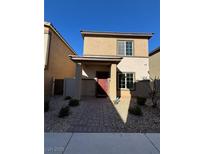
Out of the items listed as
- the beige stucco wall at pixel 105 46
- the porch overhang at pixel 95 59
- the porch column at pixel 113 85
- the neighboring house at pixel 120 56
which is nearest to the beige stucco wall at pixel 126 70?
the neighboring house at pixel 120 56

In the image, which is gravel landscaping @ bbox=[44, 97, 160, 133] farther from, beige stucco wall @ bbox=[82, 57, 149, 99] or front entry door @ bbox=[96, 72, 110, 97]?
beige stucco wall @ bbox=[82, 57, 149, 99]

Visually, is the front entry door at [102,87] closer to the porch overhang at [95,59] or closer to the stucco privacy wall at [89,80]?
the stucco privacy wall at [89,80]

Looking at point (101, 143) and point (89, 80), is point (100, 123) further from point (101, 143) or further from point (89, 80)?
point (89, 80)

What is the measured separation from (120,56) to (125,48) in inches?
44.3

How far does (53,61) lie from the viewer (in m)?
12.8

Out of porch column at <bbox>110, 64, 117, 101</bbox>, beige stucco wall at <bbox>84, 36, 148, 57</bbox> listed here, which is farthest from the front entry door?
beige stucco wall at <bbox>84, 36, 148, 57</bbox>

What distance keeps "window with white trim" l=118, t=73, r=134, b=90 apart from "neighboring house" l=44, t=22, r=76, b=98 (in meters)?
5.91

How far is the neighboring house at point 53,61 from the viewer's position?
37.3 ft

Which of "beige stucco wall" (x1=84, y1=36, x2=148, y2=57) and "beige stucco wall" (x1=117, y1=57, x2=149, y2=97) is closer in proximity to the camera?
"beige stucco wall" (x1=117, y1=57, x2=149, y2=97)

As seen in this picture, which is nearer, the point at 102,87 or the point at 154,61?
the point at 102,87

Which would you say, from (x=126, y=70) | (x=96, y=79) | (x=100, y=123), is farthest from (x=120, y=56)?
(x=100, y=123)

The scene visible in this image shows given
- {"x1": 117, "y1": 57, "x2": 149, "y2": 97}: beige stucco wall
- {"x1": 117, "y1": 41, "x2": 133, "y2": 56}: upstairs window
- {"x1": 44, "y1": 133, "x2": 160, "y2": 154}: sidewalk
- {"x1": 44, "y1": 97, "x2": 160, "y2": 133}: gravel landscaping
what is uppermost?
{"x1": 117, "y1": 41, "x2": 133, "y2": 56}: upstairs window

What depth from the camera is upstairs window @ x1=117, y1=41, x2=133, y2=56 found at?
1397 cm
